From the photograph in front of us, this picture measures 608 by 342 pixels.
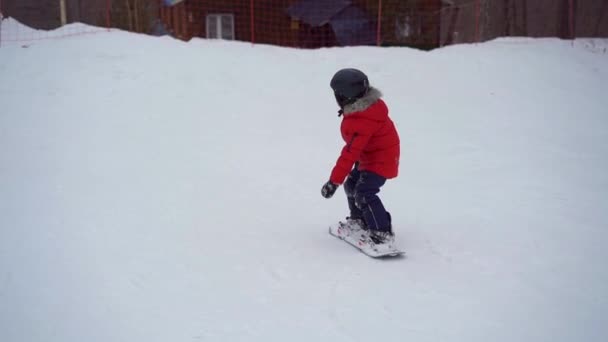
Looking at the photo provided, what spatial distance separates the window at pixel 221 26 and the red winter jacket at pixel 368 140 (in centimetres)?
1466

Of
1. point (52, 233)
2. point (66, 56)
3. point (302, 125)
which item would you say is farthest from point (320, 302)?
point (66, 56)

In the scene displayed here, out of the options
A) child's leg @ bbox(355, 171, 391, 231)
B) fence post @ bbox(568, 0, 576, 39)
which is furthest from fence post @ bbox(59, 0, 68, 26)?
fence post @ bbox(568, 0, 576, 39)

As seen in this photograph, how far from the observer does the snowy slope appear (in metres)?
3.37

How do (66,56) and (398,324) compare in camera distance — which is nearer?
(398,324)

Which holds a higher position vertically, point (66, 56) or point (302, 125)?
point (66, 56)

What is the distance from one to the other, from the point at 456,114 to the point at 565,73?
2772 millimetres

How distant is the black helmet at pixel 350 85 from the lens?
4.06 metres

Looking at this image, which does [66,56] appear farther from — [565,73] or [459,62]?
[565,73]

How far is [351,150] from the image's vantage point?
4.09 metres

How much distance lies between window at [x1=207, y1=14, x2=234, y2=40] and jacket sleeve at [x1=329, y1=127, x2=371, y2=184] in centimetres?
1475

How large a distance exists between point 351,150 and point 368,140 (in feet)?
0.53

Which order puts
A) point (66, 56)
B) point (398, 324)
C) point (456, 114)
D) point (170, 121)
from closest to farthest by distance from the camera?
point (398, 324)
point (170, 121)
point (456, 114)
point (66, 56)

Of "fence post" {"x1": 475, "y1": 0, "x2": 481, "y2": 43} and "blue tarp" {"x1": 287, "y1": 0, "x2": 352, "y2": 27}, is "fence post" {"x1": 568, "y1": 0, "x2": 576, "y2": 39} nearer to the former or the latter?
"fence post" {"x1": 475, "y1": 0, "x2": 481, "y2": 43}

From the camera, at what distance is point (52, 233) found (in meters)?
4.37
